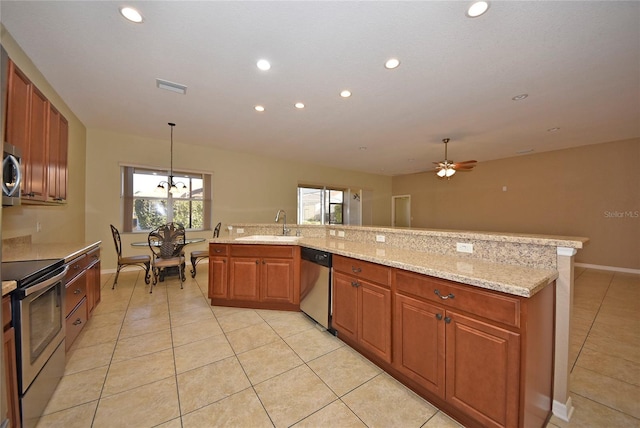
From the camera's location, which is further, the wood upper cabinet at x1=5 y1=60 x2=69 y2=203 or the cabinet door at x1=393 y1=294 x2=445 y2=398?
the wood upper cabinet at x1=5 y1=60 x2=69 y2=203

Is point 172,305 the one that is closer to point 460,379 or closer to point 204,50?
point 204,50

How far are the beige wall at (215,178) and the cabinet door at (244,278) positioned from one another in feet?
9.79

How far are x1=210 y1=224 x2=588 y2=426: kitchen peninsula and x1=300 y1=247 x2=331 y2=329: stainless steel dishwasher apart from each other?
17.0 inches

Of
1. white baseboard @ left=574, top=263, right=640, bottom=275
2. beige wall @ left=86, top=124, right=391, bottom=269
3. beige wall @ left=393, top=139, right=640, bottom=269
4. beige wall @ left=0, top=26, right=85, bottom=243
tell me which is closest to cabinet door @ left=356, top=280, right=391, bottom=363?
beige wall @ left=0, top=26, right=85, bottom=243

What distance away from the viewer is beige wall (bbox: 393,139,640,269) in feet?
16.3

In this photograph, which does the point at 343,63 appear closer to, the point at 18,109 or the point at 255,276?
the point at 255,276

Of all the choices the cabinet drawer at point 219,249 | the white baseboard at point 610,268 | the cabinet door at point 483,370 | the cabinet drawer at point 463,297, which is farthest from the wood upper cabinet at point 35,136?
the white baseboard at point 610,268

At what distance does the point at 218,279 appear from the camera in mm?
3021

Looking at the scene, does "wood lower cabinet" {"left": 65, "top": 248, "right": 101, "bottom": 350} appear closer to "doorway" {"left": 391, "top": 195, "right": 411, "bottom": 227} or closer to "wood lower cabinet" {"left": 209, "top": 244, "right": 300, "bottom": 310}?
"wood lower cabinet" {"left": 209, "top": 244, "right": 300, "bottom": 310}

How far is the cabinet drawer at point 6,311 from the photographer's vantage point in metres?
1.14

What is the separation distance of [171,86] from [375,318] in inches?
132

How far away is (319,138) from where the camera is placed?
15.9 ft

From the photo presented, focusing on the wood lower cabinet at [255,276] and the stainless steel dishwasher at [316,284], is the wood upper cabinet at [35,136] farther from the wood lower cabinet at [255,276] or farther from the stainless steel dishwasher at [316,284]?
the stainless steel dishwasher at [316,284]

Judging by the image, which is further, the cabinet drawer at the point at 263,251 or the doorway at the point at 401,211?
the doorway at the point at 401,211
